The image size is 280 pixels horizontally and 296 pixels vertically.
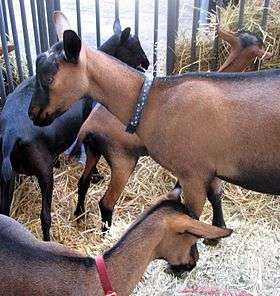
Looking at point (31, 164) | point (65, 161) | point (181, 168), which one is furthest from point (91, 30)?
point (181, 168)

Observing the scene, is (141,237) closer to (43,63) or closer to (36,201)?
Result: (43,63)

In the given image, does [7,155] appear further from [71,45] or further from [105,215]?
[71,45]

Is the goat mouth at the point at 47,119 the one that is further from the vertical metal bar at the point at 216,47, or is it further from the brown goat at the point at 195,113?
the vertical metal bar at the point at 216,47

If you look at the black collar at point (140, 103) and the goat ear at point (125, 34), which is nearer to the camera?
the black collar at point (140, 103)

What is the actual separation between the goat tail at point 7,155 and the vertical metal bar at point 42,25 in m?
1.55

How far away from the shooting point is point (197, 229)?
2721 millimetres

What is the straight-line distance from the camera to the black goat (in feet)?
11.8

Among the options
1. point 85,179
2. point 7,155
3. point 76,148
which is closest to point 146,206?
point 85,179

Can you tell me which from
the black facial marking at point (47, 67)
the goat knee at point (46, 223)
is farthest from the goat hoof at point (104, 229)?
the black facial marking at point (47, 67)

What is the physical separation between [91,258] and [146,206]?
1584mm

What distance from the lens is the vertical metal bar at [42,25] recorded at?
480 cm

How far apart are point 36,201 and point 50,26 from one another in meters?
1.61

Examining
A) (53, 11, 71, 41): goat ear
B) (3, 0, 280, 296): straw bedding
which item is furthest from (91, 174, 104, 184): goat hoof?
(53, 11, 71, 41): goat ear

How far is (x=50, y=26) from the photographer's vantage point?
4.93 m
